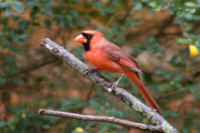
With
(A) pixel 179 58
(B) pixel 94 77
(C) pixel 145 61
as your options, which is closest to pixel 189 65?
(A) pixel 179 58

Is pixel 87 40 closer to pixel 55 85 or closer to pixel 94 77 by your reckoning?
pixel 94 77

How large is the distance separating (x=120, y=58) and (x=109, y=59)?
157mm

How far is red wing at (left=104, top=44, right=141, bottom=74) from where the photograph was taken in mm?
3016

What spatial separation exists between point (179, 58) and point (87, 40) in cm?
190

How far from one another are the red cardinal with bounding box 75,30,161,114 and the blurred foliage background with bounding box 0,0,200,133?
0.87ft

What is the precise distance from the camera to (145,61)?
4.84 m

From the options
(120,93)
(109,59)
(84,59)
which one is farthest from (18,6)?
(120,93)

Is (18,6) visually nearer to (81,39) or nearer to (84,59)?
(81,39)

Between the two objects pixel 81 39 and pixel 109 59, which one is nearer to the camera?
pixel 109 59

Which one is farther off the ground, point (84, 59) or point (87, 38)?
point (87, 38)

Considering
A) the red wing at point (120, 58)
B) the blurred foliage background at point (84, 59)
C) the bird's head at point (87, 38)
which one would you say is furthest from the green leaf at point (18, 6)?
the red wing at point (120, 58)

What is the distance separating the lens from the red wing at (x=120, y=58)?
119 inches

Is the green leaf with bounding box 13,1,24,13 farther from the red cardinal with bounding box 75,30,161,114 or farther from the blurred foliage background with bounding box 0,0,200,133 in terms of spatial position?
the red cardinal with bounding box 75,30,161,114

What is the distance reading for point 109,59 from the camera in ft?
9.75
